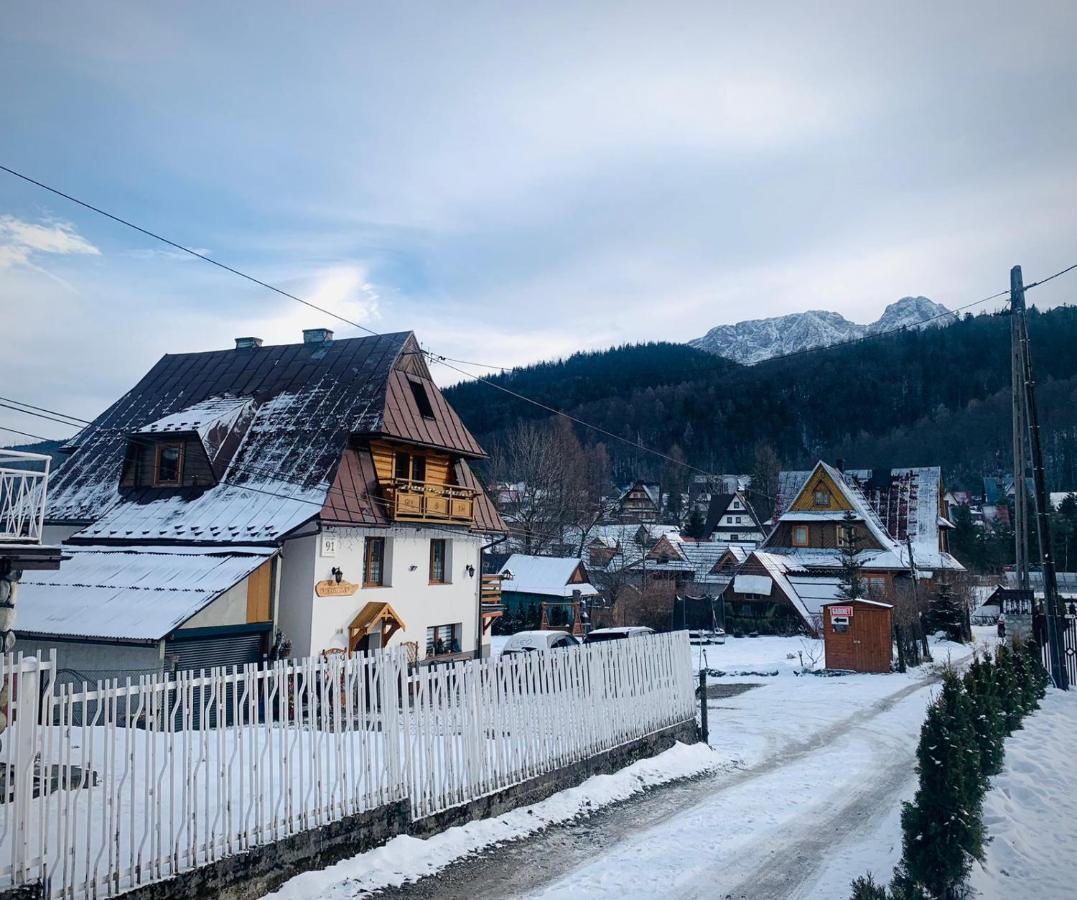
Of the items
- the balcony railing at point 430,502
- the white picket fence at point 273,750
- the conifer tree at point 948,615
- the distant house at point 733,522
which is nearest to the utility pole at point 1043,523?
the white picket fence at point 273,750

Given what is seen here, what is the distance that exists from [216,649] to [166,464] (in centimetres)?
764

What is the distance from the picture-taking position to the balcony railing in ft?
72.7

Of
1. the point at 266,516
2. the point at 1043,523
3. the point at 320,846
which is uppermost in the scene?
the point at 266,516

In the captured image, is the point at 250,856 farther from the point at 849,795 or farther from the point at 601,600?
the point at 601,600

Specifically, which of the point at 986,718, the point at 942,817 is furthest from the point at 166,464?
the point at 942,817

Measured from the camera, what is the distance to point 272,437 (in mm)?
23156

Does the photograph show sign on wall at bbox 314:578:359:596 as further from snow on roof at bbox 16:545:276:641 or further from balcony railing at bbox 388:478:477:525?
balcony railing at bbox 388:478:477:525

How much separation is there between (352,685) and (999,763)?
931cm

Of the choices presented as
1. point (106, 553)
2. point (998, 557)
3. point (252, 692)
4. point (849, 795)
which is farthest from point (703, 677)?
point (998, 557)

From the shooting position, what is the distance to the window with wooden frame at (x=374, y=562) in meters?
21.8

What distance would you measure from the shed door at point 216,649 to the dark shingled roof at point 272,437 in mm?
2486

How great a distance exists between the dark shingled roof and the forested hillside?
3273 inches

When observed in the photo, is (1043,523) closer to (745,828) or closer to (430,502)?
(745,828)

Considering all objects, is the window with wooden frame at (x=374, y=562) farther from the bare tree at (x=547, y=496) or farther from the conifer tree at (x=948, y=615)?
the bare tree at (x=547, y=496)
